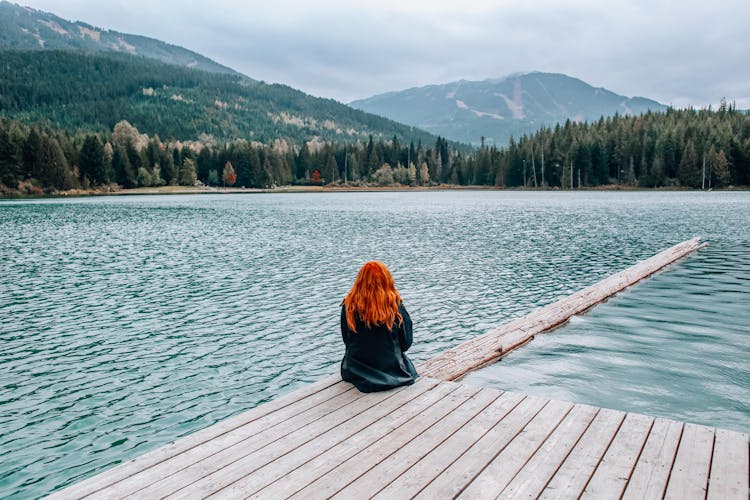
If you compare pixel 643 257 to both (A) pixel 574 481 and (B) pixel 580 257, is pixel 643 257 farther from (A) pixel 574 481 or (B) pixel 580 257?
(A) pixel 574 481

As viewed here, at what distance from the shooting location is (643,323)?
17578 millimetres

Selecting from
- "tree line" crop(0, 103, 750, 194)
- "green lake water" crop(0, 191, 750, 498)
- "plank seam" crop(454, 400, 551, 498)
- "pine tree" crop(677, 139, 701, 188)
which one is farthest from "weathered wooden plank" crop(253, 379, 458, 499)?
"pine tree" crop(677, 139, 701, 188)

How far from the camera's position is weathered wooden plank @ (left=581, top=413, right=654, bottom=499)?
5.54 metres

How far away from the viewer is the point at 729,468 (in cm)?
591

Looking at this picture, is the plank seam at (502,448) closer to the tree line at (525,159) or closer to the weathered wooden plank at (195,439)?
the weathered wooden plank at (195,439)

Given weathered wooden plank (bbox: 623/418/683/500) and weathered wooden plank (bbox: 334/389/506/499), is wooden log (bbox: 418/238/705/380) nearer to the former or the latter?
weathered wooden plank (bbox: 334/389/506/499)

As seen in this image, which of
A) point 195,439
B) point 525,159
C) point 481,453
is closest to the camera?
point 481,453

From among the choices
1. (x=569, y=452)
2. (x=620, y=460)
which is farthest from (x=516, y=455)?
(x=620, y=460)

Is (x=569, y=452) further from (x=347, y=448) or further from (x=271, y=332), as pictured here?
(x=271, y=332)

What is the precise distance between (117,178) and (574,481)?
558ft

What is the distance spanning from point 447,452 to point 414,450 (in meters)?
0.41

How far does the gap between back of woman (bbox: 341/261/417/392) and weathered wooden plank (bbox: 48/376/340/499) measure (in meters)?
0.46

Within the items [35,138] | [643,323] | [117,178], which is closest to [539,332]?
[643,323]

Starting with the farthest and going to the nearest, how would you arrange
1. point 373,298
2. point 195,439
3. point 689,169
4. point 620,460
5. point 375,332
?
point 689,169, point 375,332, point 373,298, point 195,439, point 620,460
